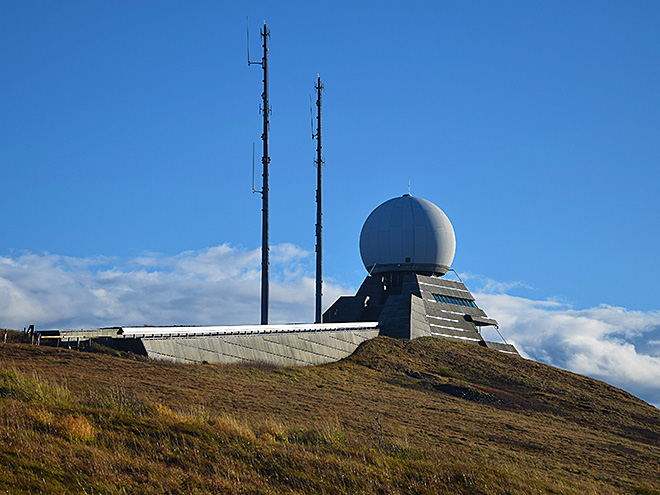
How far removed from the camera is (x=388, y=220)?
6550 cm

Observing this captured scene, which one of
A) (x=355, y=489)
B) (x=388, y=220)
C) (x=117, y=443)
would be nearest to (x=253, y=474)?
(x=355, y=489)

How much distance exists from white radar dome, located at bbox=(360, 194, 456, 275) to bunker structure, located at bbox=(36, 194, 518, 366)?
9 cm

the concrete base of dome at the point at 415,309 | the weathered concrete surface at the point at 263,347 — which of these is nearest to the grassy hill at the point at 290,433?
the weathered concrete surface at the point at 263,347

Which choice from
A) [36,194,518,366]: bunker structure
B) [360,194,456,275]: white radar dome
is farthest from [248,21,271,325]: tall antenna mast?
[360,194,456,275]: white radar dome

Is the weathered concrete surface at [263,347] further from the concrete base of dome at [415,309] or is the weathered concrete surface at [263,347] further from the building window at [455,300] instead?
the building window at [455,300]

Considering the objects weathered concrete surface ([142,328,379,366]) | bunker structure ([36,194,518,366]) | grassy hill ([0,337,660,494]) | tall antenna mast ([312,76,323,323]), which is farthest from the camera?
tall antenna mast ([312,76,323,323])

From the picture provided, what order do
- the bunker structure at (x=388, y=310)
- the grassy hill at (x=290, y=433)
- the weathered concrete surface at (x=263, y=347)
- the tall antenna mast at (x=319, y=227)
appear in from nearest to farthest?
the grassy hill at (x=290, y=433) → the weathered concrete surface at (x=263, y=347) → the bunker structure at (x=388, y=310) → the tall antenna mast at (x=319, y=227)

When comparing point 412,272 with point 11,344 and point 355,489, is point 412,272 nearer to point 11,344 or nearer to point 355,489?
point 11,344

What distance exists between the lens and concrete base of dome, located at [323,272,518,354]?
54.8 metres

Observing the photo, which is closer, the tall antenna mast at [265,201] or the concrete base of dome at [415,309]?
the tall antenna mast at [265,201]

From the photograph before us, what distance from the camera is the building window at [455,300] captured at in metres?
62.6

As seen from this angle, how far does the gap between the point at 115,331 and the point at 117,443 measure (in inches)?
790

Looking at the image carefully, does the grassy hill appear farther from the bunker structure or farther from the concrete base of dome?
the concrete base of dome

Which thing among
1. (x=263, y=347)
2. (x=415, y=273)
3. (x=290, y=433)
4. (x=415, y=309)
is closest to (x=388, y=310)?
(x=415, y=309)
